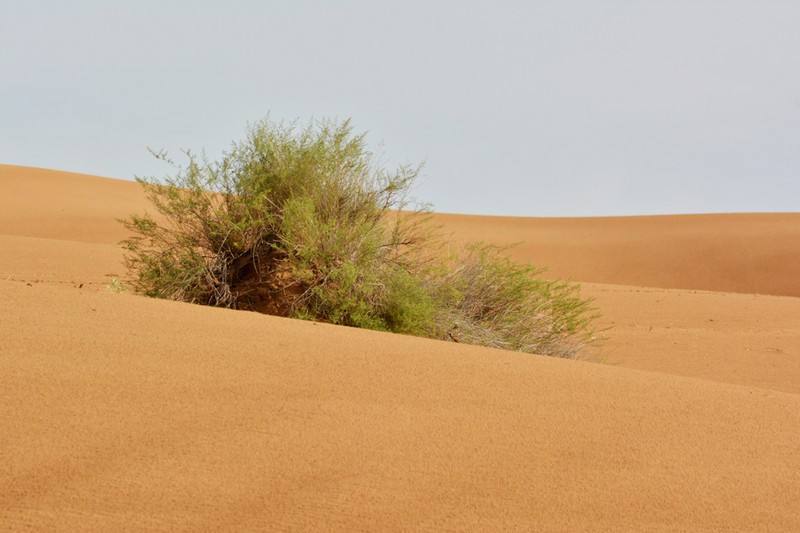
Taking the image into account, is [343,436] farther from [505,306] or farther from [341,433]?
[505,306]

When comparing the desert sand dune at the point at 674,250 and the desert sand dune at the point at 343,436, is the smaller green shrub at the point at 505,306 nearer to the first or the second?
the desert sand dune at the point at 343,436

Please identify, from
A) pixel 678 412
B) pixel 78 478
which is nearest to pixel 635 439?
pixel 678 412

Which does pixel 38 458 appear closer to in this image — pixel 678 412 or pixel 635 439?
pixel 635 439

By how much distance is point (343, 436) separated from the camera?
4875mm

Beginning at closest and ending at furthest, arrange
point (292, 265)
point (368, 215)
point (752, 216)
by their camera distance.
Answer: point (292, 265) < point (368, 215) < point (752, 216)

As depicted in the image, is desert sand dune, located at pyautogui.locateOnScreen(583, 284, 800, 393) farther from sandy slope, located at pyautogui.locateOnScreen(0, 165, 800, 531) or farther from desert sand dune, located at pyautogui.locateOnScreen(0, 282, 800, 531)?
desert sand dune, located at pyautogui.locateOnScreen(0, 282, 800, 531)

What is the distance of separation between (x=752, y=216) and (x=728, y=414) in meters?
47.0

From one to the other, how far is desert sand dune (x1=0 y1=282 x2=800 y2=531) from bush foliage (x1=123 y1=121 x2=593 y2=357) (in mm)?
2694

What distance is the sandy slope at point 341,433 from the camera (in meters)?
4.14

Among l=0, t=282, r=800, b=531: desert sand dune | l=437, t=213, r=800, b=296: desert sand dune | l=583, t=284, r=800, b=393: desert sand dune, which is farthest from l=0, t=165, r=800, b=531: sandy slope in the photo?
l=437, t=213, r=800, b=296: desert sand dune

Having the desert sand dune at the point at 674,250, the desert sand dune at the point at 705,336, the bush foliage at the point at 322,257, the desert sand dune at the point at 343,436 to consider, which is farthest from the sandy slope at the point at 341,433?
the desert sand dune at the point at 674,250

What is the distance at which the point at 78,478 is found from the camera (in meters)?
4.20

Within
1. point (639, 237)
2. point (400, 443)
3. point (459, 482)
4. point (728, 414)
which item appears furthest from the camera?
point (639, 237)

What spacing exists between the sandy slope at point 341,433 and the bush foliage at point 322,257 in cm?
220
